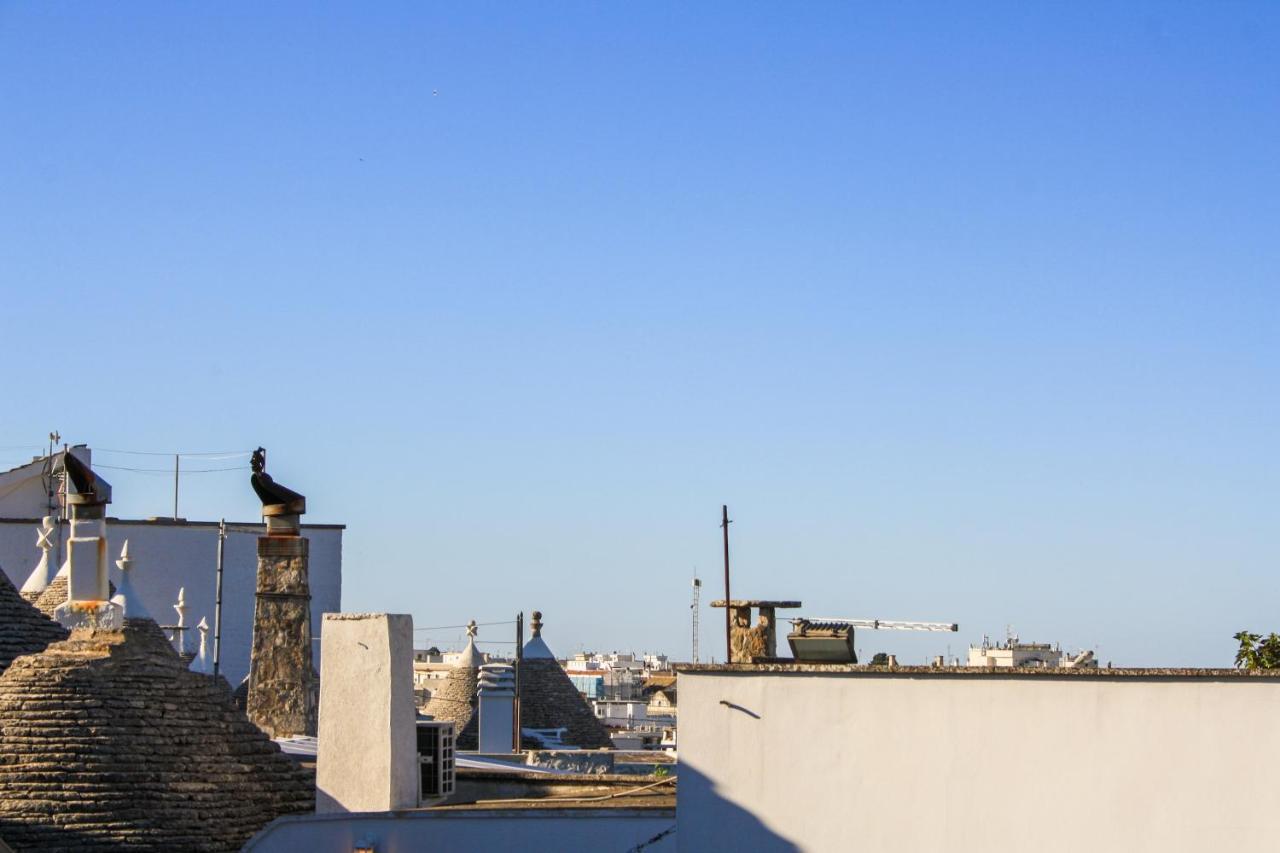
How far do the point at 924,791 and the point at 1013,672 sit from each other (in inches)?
48.0

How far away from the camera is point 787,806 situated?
15328 millimetres

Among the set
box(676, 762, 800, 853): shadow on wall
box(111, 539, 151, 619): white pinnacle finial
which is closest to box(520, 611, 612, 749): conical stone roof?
box(111, 539, 151, 619): white pinnacle finial

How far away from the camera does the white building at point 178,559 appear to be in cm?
5116

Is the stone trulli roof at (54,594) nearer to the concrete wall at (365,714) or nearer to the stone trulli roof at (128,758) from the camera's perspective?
the stone trulli roof at (128,758)

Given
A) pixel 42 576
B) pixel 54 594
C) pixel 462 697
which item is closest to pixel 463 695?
pixel 462 697

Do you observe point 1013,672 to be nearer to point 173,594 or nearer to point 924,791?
point 924,791

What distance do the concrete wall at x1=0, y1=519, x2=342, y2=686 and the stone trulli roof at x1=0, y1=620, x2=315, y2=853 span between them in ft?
104

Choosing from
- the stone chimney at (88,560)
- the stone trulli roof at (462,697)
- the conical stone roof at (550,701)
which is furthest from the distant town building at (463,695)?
the stone chimney at (88,560)

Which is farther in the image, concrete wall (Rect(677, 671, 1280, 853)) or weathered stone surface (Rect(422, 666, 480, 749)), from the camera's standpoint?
weathered stone surface (Rect(422, 666, 480, 749))

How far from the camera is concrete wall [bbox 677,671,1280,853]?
13422 mm

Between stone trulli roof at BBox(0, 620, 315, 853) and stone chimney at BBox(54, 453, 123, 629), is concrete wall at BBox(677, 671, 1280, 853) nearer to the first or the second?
stone trulli roof at BBox(0, 620, 315, 853)

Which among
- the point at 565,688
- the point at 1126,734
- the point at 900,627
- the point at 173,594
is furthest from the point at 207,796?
the point at 173,594

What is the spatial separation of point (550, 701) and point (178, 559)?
18875 mm

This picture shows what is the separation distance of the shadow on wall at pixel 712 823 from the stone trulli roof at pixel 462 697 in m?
20.7
